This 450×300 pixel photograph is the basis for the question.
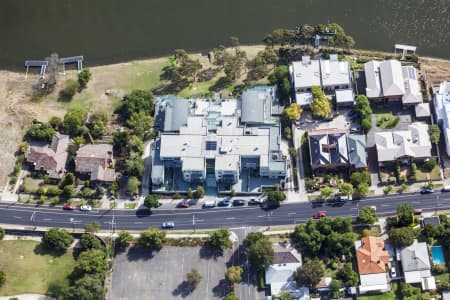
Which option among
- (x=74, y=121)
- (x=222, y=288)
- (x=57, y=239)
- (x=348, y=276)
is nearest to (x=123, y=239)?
(x=57, y=239)

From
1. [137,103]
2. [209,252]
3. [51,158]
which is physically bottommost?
[209,252]

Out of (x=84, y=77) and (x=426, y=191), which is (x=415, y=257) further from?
(x=84, y=77)

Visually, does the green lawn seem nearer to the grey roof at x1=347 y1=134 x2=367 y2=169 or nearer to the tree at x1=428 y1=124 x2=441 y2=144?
the grey roof at x1=347 y1=134 x2=367 y2=169

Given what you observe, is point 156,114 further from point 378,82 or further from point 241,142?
point 378,82

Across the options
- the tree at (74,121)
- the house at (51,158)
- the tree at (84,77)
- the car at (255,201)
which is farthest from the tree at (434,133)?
the house at (51,158)

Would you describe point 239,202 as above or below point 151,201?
below

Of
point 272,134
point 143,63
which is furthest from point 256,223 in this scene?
point 143,63

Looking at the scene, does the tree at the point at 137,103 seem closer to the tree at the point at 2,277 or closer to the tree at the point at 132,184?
the tree at the point at 132,184
